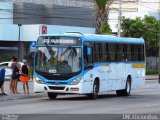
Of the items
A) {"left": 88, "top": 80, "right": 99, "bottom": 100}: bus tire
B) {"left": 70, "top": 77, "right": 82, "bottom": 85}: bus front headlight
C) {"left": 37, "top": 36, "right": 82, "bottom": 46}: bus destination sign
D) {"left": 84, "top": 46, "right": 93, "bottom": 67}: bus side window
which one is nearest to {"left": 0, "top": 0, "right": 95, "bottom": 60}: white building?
{"left": 88, "top": 80, "right": 99, "bottom": 100}: bus tire

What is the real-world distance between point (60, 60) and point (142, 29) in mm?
49940

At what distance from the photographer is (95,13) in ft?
185

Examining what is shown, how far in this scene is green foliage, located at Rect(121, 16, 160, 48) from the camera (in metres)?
74.6

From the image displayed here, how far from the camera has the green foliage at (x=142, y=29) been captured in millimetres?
74625

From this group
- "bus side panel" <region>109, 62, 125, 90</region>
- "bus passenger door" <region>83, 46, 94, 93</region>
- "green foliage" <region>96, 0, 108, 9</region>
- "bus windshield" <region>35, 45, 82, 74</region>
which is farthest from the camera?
"green foliage" <region>96, 0, 108, 9</region>

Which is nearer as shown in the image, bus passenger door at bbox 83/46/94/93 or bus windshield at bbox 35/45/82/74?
bus windshield at bbox 35/45/82/74

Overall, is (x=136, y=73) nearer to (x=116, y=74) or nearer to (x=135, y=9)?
(x=116, y=74)

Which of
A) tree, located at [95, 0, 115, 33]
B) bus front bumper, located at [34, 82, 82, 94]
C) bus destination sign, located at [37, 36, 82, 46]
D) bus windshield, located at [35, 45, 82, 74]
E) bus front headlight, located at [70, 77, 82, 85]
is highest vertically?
tree, located at [95, 0, 115, 33]

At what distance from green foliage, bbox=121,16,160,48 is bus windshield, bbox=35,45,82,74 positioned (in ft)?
160

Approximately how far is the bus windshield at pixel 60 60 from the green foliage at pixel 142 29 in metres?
48.7

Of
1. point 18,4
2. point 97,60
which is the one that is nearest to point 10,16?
point 18,4

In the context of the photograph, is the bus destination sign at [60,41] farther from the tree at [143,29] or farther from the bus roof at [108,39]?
the tree at [143,29]

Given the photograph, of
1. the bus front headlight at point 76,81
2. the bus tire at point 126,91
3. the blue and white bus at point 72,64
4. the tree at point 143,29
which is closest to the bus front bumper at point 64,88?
the blue and white bus at point 72,64

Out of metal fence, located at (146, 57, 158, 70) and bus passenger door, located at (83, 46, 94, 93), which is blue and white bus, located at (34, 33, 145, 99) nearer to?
bus passenger door, located at (83, 46, 94, 93)
